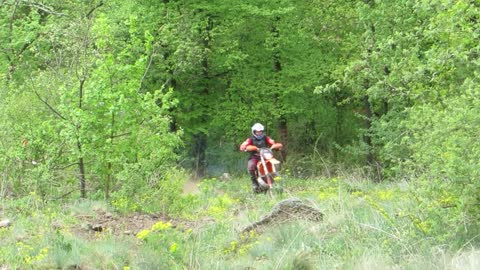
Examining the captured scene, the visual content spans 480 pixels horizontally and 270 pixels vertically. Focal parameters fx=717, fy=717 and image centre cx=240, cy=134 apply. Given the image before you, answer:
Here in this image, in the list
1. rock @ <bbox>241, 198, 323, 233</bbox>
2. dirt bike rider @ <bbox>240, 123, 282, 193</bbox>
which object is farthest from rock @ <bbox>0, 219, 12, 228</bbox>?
dirt bike rider @ <bbox>240, 123, 282, 193</bbox>

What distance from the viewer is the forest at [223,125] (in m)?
7.00

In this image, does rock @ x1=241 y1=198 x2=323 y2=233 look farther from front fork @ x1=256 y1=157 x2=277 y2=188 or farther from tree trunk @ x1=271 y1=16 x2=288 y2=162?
tree trunk @ x1=271 y1=16 x2=288 y2=162

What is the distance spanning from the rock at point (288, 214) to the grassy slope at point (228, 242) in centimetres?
19

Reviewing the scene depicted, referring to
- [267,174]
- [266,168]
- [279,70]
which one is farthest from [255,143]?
[279,70]

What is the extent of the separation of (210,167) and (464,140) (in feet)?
69.5

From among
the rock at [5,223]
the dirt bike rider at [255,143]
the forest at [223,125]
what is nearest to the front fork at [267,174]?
the dirt bike rider at [255,143]

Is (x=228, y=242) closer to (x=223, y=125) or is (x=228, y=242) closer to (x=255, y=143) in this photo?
(x=255, y=143)

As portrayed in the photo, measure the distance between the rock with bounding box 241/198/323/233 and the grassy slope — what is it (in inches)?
7.6

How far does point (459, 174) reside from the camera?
6.74m

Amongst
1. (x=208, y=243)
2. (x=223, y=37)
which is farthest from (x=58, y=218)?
(x=223, y=37)

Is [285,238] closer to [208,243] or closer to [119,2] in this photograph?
[208,243]

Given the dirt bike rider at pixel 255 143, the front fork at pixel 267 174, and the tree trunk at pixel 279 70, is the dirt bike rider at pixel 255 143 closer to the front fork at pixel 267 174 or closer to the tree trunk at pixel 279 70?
the front fork at pixel 267 174

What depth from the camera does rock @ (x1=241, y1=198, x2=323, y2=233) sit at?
29.6 ft

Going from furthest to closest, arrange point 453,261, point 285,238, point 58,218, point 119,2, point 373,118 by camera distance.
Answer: point 119,2 → point 373,118 → point 58,218 → point 285,238 → point 453,261
